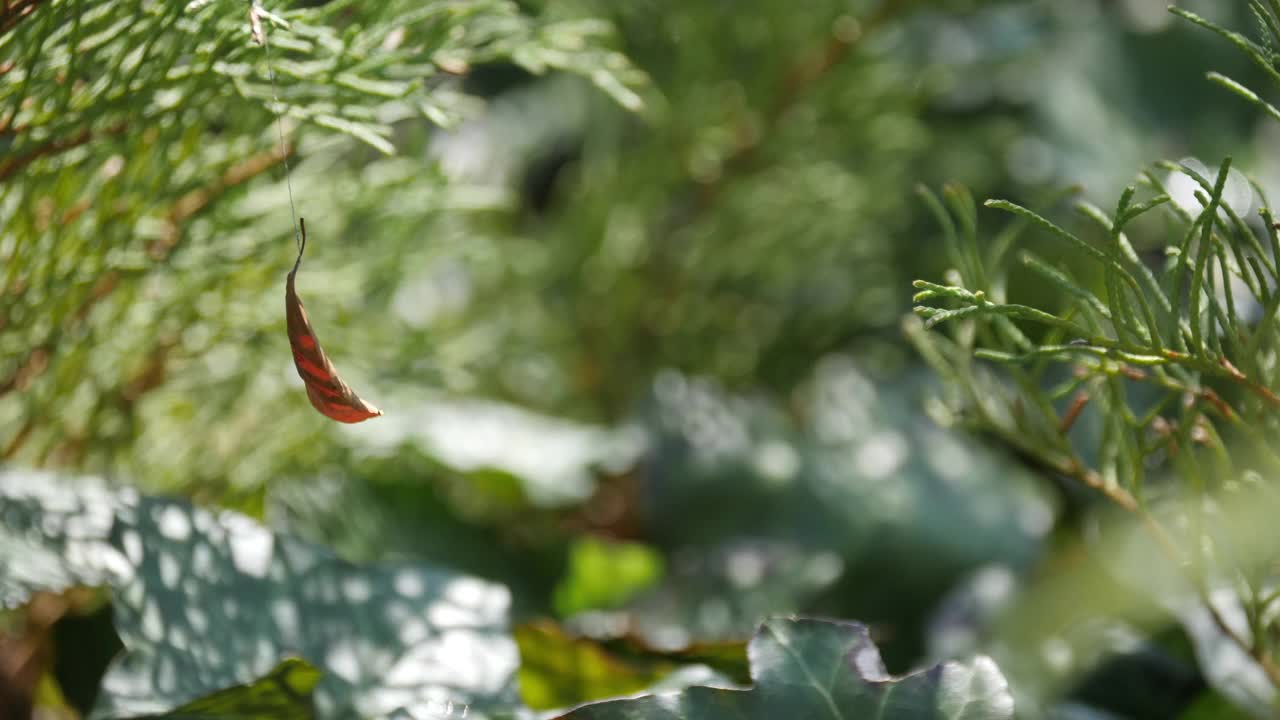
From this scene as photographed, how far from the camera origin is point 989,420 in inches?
15.7

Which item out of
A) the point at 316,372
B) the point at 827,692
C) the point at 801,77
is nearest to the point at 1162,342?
the point at 827,692

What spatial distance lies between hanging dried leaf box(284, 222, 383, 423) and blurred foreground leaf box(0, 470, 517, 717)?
0.11 meters

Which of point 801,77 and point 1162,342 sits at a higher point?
point 1162,342

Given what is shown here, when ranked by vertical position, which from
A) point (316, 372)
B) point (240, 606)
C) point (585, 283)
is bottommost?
point (585, 283)

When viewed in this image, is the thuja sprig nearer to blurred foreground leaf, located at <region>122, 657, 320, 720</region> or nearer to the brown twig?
blurred foreground leaf, located at <region>122, 657, 320, 720</region>

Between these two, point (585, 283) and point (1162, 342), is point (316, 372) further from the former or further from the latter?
point (585, 283)

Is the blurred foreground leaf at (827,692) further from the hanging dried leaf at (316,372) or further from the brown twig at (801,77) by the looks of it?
the brown twig at (801,77)

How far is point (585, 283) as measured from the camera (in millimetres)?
851

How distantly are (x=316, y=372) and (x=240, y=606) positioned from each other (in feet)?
0.46

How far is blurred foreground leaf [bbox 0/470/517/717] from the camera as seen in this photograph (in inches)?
14.4

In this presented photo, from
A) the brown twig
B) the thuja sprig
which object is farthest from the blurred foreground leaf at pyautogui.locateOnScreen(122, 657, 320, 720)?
the brown twig

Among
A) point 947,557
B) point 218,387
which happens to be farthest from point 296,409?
point 947,557

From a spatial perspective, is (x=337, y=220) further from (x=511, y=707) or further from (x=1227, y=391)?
(x=1227, y=391)

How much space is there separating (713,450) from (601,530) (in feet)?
0.46
